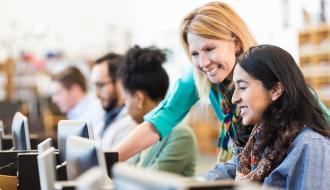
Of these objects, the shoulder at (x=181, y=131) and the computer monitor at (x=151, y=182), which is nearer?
the computer monitor at (x=151, y=182)

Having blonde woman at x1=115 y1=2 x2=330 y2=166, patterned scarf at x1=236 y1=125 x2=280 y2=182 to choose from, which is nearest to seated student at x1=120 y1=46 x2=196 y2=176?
blonde woman at x1=115 y1=2 x2=330 y2=166

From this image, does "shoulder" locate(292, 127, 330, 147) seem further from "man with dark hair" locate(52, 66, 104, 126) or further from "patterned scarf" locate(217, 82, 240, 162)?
"man with dark hair" locate(52, 66, 104, 126)

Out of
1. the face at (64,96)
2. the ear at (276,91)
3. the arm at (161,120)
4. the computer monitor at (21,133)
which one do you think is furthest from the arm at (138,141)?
the face at (64,96)

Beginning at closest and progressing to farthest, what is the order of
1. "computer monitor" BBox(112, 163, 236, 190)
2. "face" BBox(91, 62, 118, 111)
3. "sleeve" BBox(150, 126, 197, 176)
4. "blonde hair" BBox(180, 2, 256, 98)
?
"computer monitor" BBox(112, 163, 236, 190), "blonde hair" BBox(180, 2, 256, 98), "sleeve" BBox(150, 126, 197, 176), "face" BBox(91, 62, 118, 111)

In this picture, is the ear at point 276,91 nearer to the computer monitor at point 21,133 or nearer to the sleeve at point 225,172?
the sleeve at point 225,172

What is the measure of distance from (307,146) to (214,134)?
8.35 m

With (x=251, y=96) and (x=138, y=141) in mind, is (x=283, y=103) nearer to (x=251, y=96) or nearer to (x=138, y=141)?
(x=251, y=96)

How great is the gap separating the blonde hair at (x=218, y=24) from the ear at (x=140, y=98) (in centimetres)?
73

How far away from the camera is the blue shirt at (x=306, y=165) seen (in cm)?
194

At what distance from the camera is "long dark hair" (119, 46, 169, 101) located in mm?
3295

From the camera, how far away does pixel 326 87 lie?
788 centimetres

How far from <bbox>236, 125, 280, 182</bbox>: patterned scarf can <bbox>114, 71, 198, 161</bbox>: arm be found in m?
0.79

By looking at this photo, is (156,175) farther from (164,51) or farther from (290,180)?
(164,51)


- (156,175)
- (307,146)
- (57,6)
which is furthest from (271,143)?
(57,6)
